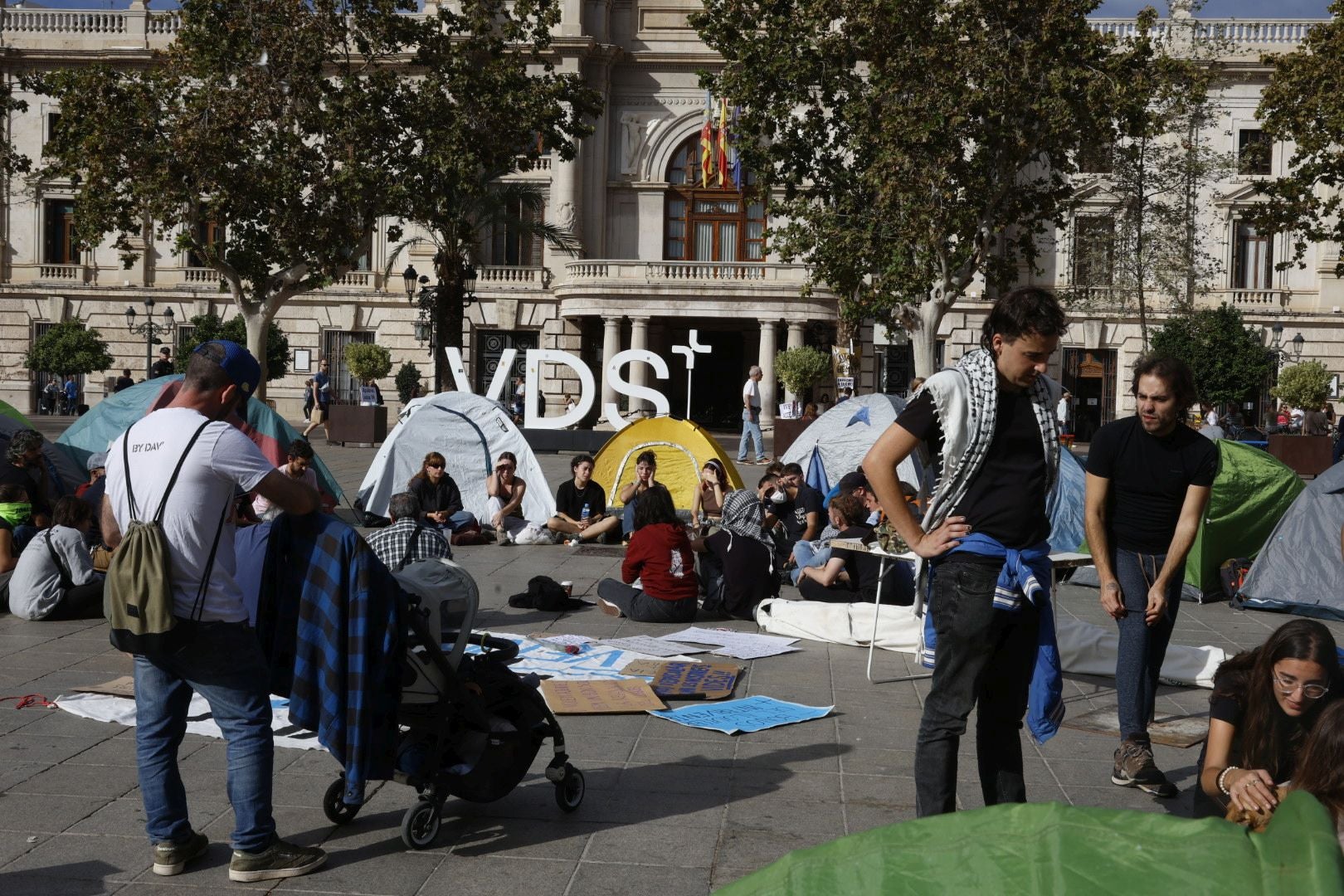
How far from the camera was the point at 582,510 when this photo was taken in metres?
14.6

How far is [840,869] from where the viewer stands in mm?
1022

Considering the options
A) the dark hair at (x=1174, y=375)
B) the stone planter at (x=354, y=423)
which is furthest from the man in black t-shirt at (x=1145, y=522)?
the stone planter at (x=354, y=423)

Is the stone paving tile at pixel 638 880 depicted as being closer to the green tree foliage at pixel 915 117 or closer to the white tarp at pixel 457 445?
the white tarp at pixel 457 445

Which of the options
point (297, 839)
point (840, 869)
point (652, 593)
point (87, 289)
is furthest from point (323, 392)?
point (840, 869)

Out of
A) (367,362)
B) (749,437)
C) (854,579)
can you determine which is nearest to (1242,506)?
(854,579)

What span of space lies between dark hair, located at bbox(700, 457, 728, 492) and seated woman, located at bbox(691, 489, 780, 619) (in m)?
4.49

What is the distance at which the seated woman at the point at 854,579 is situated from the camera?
936 cm

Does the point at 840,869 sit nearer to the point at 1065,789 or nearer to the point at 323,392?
the point at 1065,789

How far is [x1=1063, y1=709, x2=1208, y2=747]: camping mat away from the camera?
639 centimetres

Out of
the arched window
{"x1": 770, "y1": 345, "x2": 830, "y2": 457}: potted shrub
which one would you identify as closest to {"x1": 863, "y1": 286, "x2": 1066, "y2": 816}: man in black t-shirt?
{"x1": 770, "y1": 345, "x2": 830, "y2": 457}: potted shrub

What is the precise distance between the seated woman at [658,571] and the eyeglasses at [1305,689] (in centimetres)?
577

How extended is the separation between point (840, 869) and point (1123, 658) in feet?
16.1

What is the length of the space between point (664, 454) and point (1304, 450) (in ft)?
52.9

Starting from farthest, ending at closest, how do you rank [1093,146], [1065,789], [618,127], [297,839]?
1. [618,127]
2. [1093,146]
3. [1065,789]
4. [297,839]
